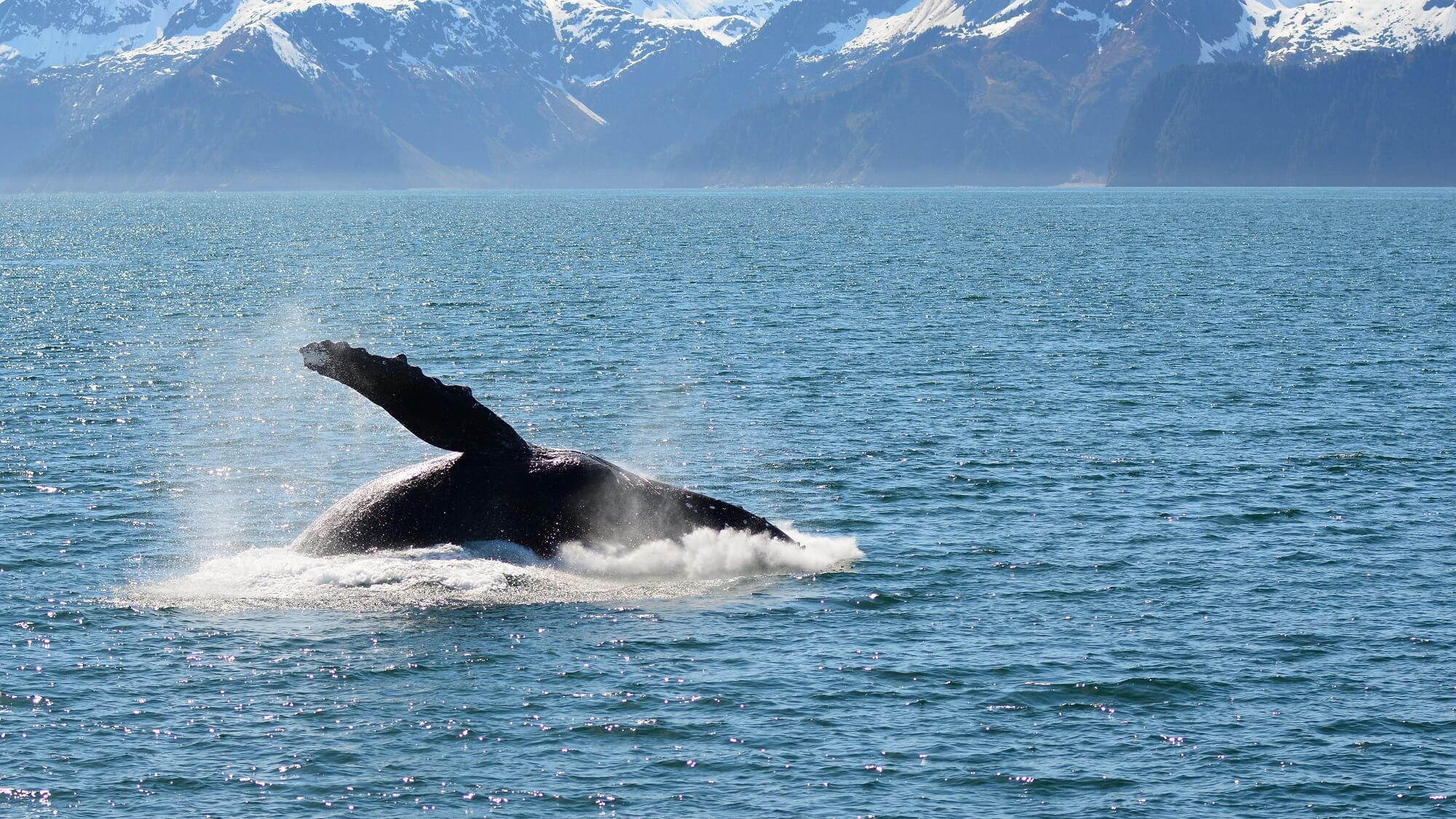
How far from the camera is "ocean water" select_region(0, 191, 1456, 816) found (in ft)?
74.5

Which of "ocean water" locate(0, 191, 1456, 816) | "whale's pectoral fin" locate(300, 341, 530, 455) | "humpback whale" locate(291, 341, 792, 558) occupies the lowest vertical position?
"ocean water" locate(0, 191, 1456, 816)

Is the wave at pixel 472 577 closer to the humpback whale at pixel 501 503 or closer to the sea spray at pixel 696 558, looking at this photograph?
the sea spray at pixel 696 558

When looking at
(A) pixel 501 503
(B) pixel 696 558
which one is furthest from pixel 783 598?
(A) pixel 501 503

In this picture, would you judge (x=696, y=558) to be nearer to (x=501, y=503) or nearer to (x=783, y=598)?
(x=783, y=598)

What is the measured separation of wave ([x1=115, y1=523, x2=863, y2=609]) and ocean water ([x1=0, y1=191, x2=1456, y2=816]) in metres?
0.08

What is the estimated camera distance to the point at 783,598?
99.8ft

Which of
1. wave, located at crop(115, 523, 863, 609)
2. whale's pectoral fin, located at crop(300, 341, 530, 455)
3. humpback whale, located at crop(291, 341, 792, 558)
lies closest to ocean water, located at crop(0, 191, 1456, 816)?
wave, located at crop(115, 523, 863, 609)

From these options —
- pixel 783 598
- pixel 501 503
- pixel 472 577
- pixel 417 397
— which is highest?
pixel 417 397

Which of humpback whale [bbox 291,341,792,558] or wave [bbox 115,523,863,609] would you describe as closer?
wave [bbox 115,523,863,609]

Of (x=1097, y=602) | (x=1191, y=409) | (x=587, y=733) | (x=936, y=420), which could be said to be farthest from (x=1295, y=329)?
(x=587, y=733)

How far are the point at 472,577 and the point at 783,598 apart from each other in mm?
5371

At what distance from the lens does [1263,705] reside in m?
25.2

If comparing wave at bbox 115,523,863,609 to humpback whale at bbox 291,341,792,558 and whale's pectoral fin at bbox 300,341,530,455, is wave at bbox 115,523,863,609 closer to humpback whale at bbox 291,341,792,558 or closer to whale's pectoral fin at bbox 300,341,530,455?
humpback whale at bbox 291,341,792,558

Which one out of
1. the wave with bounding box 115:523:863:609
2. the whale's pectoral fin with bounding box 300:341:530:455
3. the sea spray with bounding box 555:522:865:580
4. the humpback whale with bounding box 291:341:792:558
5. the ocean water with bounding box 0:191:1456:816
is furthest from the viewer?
the sea spray with bounding box 555:522:865:580
